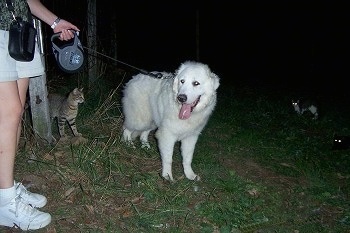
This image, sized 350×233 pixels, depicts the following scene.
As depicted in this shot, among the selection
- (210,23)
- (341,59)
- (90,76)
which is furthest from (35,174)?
(210,23)

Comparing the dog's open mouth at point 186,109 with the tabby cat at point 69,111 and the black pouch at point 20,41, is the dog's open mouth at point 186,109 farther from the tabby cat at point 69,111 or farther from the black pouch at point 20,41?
the black pouch at point 20,41

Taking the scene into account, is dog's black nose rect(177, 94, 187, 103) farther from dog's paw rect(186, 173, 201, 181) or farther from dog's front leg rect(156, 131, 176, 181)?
dog's paw rect(186, 173, 201, 181)

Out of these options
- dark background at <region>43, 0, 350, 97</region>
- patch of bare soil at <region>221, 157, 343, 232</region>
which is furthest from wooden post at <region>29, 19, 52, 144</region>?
dark background at <region>43, 0, 350, 97</region>

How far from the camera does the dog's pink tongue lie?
393 cm

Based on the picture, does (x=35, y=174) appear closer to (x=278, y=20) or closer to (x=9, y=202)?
(x=9, y=202)

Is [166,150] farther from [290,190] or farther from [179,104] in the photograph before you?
[290,190]

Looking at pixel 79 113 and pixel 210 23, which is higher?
pixel 210 23

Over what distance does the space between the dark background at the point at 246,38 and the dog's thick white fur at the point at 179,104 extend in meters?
8.31

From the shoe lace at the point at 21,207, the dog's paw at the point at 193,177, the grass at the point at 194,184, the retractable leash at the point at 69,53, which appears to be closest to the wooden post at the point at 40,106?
the grass at the point at 194,184

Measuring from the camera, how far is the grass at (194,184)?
3324mm

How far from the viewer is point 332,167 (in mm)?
5180

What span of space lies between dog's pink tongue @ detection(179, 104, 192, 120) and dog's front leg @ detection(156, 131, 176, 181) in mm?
302

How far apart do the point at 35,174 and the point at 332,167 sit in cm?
402

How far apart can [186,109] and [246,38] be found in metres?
16.9
